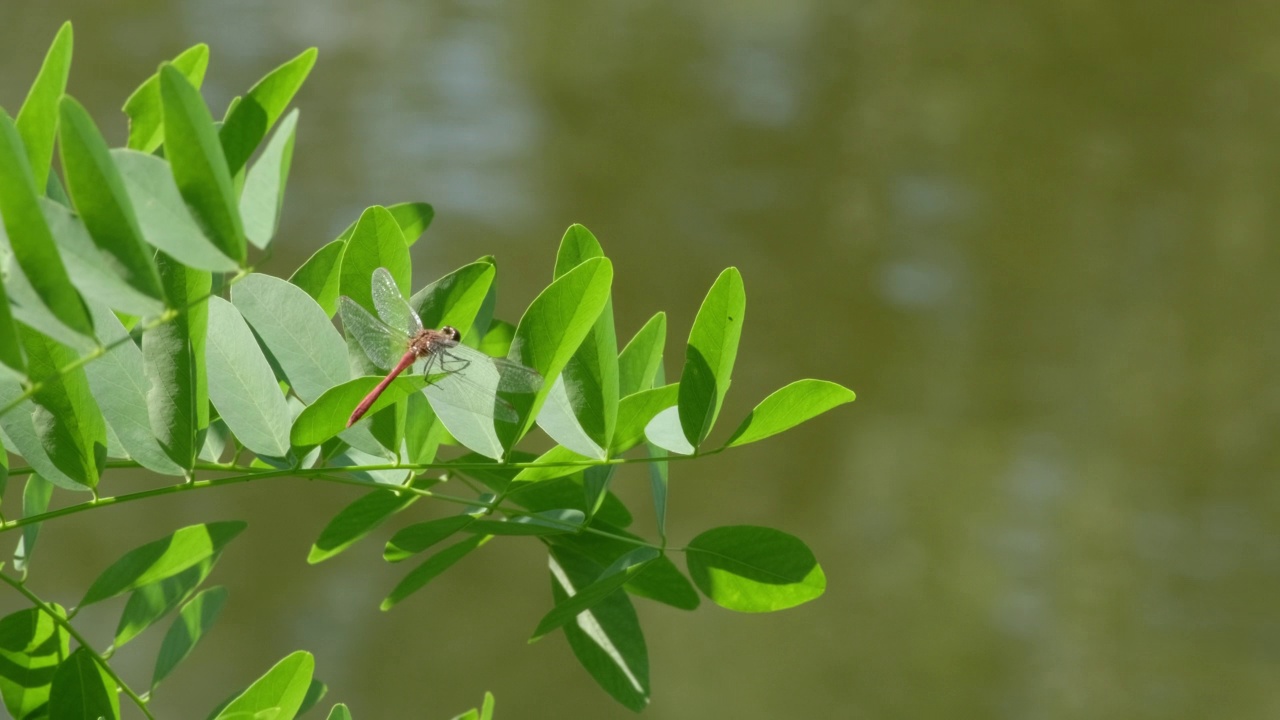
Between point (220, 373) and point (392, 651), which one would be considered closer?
point (220, 373)

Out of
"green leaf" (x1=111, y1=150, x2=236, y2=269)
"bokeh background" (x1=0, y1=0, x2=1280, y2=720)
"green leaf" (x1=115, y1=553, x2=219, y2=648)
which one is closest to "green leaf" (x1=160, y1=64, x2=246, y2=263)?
"green leaf" (x1=111, y1=150, x2=236, y2=269)

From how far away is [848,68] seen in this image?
3.16 feet

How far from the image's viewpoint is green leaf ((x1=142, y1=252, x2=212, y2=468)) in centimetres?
14

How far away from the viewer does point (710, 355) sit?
0.50 ft

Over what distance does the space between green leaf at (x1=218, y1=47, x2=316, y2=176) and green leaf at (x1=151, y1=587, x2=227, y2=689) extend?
11cm

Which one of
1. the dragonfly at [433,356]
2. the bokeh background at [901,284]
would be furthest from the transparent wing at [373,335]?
the bokeh background at [901,284]

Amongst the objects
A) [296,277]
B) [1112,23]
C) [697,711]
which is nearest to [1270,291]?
[1112,23]

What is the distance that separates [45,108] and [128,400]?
46 millimetres

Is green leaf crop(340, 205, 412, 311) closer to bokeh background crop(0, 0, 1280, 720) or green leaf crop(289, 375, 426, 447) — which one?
green leaf crop(289, 375, 426, 447)

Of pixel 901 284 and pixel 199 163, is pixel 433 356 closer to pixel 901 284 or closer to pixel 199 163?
pixel 199 163

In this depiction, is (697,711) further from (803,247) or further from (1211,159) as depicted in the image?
(1211,159)

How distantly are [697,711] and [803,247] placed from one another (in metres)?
0.41

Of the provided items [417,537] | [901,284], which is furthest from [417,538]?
[901,284]

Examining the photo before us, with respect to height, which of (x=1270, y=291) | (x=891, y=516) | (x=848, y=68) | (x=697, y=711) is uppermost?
(x=848, y=68)
